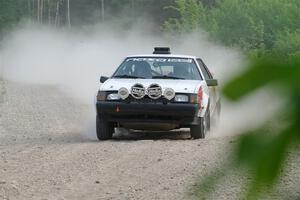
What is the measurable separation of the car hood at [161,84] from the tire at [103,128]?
515 mm

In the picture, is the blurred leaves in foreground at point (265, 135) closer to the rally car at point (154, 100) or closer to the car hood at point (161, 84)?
the rally car at point (154, 100)

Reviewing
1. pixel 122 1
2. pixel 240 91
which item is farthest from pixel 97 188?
pixel 122 1

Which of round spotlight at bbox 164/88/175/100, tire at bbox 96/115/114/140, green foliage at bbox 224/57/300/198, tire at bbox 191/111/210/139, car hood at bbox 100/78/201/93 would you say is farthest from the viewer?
tire at bbox 96/115/114/140

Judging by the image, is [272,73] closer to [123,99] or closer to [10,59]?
[123,99]

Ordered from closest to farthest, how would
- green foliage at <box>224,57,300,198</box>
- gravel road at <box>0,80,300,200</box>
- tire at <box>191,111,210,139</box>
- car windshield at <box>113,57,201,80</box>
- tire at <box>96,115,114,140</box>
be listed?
green foliage at <box>224,57,300,198</box> → gravel road at <box>0,80,300,200</box> → tire at <box>191,111,210,139</box> → tire at <box>96,115,114,140</box> → car windshield at <box>113,57,201,80</box>

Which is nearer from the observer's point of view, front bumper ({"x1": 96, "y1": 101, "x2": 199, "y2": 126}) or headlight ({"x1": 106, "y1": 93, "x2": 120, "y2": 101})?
front bumper ({"x1": 96, "y1": 101, "x2": 199, "y2": 126})

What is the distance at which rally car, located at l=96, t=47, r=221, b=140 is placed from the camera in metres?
13.1

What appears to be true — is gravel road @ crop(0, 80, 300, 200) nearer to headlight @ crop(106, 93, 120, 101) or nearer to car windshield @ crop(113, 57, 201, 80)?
headlight @ crop(106, 93, 120, 101)

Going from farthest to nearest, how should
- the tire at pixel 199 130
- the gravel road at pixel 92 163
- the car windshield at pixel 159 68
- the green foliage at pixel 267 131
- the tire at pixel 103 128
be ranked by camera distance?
1. the car windshield at pixel 159 68
2. the tire at pixel 103 128
3. the tire at pixel 199 130
4. the gravel road at pixel 92 163
5. the green foliage at pixel 267 131

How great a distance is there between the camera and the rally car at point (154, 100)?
13.1m

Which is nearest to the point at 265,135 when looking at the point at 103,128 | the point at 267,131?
the point at 267,131

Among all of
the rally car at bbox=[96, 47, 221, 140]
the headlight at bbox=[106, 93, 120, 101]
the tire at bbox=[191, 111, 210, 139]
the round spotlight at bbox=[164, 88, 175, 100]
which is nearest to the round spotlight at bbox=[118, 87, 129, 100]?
the rally car at bbox=[96, 47, 221, 140]

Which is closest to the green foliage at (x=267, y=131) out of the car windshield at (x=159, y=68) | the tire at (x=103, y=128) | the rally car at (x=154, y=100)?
the rally car at (x=154, y=100)

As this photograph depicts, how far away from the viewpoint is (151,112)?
43.0ft
